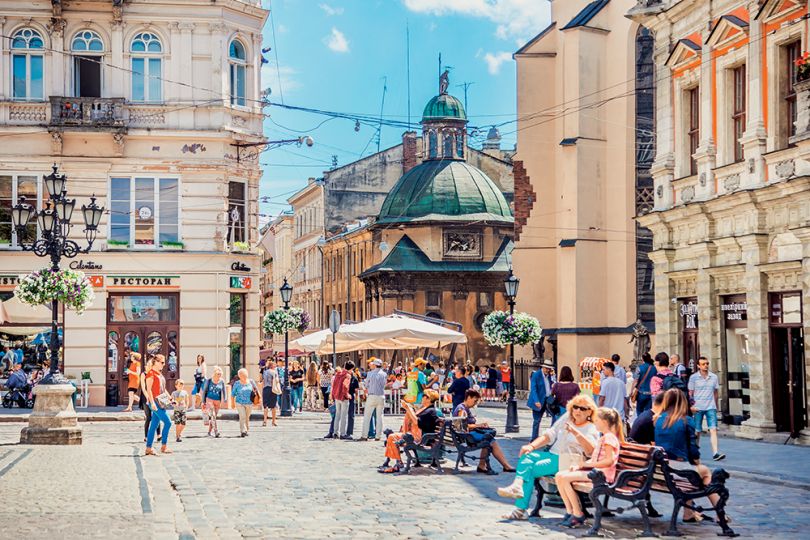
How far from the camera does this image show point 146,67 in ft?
125

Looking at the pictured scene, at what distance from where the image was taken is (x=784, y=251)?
79.6 ft

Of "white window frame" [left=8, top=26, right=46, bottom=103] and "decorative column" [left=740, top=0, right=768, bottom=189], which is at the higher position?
"white window frame" [left=8, top=26, right=46, bottom=103]

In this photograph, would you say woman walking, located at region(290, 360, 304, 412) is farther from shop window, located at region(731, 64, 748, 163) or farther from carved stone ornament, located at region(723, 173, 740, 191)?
shop window, located at region(731, 64, 748, 163)

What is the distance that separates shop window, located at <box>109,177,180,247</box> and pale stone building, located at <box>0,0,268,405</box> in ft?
0.14

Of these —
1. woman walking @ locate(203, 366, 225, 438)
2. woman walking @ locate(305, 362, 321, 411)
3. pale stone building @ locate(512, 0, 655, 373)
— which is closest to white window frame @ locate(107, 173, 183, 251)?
woman walking @ locate(305, 362, 321, 411)

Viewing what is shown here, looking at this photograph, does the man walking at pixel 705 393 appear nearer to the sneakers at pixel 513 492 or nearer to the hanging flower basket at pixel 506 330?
the sneakers at pixel 513 492

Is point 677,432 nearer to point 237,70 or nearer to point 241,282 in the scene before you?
point 241,282

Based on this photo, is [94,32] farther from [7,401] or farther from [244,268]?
[7,401]

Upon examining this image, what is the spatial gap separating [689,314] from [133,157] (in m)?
17.3

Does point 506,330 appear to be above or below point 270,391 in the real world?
above

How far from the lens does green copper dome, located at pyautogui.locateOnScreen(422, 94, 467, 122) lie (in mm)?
84812

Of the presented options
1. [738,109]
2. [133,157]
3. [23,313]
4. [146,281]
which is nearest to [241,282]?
[146,281]

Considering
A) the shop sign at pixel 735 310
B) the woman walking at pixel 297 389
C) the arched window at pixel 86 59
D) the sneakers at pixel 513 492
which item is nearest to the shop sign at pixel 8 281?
the arched window at pixel 86 59

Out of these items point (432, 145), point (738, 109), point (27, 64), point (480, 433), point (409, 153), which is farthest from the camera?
point (409, 153)
